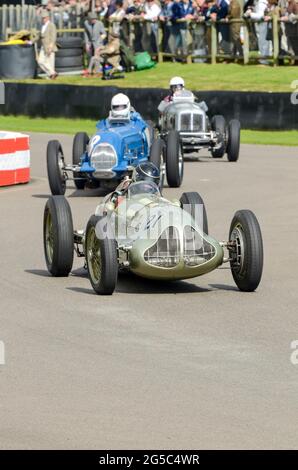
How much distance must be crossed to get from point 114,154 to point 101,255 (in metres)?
6.80

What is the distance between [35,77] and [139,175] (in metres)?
21.7

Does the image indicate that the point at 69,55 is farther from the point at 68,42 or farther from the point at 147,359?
the point at 147,359

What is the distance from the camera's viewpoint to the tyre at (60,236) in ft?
34.0

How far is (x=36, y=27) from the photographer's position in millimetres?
37625

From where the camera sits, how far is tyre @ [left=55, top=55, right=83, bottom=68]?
Result: 3397cm

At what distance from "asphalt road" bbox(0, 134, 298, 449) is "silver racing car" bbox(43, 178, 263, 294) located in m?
0.21

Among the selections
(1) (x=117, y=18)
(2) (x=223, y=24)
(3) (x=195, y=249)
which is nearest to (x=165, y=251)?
(3) (x=195, y=249)

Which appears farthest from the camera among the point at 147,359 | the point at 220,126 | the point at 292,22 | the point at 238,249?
the point at 292,22

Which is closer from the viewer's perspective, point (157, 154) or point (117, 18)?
point (157, 154)

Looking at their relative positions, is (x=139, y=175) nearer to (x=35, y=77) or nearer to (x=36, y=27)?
(x=35, y=77)

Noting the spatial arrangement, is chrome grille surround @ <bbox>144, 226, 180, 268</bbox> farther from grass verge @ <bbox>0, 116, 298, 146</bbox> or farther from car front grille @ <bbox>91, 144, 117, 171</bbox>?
grass verge @ <bbox>0, 116, 298, 146</bbox>

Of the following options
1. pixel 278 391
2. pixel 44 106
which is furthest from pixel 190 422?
pixel 44 106

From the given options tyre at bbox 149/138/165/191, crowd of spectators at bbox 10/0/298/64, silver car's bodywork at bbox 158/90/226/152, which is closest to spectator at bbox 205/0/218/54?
crowd of spectators at bbox 10/0/298/64

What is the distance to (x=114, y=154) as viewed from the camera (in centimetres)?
1638
